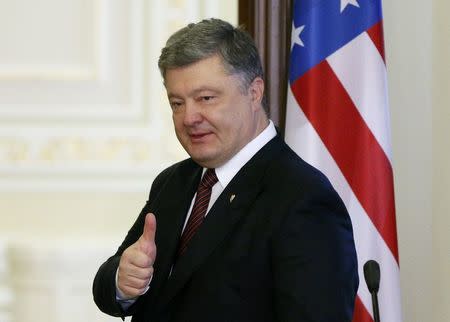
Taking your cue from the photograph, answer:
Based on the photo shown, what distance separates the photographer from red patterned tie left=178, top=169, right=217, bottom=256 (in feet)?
6.81

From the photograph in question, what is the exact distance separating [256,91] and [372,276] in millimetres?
488

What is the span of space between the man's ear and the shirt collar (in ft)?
0.21

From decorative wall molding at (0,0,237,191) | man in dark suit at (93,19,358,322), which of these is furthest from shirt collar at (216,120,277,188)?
decorative wall molding at (0,0,237,191)

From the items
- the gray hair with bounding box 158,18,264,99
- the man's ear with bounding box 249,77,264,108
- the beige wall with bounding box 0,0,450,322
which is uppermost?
the gray hair with bounding box 158,18,264,99

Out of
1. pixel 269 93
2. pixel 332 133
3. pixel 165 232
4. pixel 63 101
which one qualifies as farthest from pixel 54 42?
pixel 165 232

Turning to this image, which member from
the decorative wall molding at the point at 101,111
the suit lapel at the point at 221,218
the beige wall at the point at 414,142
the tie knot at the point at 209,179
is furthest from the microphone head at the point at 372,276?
the decorative wall molding at the point at 101,111

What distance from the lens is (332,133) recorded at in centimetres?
322

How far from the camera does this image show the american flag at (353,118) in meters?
3.17

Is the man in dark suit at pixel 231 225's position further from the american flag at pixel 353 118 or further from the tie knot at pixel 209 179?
the american flag at pixel 353 118

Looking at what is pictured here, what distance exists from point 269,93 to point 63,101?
851 mm

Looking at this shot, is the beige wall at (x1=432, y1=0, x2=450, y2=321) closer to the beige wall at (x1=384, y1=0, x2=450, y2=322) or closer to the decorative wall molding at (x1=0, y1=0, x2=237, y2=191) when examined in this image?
the beige wall at (x1=384, y1=0, x2=450, y2=322)

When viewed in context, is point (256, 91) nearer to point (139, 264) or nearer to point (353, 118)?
point (139, 264)

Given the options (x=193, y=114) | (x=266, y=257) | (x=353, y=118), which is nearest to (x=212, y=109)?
(x=193, y=114)

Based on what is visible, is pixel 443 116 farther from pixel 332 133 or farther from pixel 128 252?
pixel 128 252
